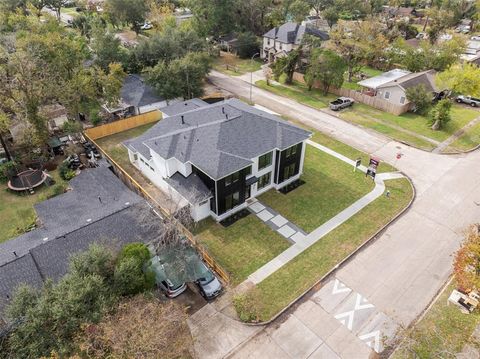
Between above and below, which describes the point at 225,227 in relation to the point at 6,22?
below

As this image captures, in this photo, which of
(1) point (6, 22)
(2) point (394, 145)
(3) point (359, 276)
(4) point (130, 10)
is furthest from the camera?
(4) point (130, 10)

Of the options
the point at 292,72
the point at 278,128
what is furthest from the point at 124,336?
the point at 292,72

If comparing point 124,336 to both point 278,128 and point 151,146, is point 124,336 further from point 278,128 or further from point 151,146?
point 278,128

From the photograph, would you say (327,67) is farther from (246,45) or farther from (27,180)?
(27,180)

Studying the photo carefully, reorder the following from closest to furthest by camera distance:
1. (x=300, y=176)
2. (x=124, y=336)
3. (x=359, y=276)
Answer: (x=124, y=336) < (x=359, y=276) < (x=300, y=176)

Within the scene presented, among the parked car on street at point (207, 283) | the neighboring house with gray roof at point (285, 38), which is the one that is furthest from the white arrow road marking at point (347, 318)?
the neighboring house with gray roof at point (285, 38)

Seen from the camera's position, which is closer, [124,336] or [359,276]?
[124,336]
